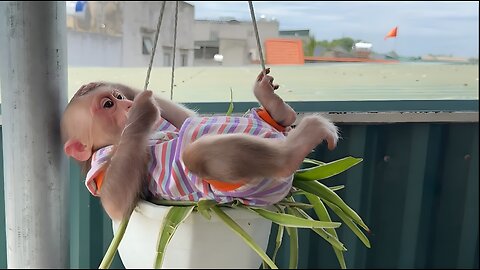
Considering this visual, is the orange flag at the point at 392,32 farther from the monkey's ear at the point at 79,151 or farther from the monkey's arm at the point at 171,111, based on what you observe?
the monkey's ear at the point at 79,151

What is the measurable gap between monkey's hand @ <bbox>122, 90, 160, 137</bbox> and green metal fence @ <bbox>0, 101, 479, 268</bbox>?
3.94 feet

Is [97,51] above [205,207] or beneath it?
above

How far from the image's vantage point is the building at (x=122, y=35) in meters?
1.61

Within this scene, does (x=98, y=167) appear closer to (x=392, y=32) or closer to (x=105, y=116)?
(x=105, y=116)

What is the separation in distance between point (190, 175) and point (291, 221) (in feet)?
0.53

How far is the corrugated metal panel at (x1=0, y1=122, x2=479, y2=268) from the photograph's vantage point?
6.44 feet

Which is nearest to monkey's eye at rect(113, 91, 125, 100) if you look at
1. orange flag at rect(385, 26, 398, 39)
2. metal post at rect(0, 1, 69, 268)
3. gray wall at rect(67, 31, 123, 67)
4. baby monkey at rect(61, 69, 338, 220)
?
baby monkey at rect(61, 69, 338, 220)

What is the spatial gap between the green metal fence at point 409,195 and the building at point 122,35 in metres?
0.63

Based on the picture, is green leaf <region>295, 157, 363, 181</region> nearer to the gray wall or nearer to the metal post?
the metal post

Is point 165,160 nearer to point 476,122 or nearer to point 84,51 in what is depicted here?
point 84,51

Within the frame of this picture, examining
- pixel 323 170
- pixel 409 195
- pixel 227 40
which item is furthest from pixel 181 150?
pixel 409 195

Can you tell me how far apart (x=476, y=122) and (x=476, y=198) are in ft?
1.02

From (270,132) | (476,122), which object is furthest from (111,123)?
(476,122)

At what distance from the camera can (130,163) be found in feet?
2.57
